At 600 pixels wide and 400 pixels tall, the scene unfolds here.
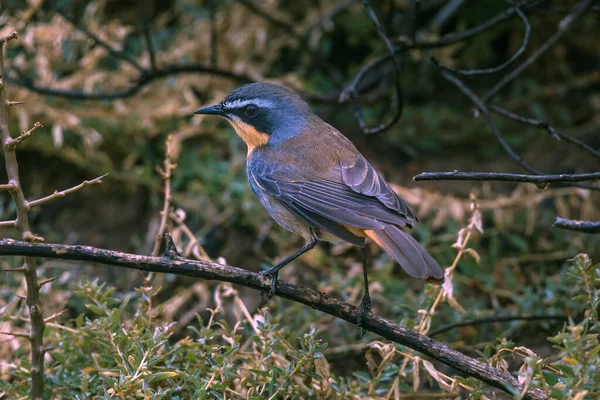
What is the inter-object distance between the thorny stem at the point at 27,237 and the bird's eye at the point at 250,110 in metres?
1.69

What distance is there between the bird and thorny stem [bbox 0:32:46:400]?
0.87m

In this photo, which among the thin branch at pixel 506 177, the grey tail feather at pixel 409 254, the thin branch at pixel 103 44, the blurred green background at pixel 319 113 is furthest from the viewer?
the thin branch at pixel 103 44

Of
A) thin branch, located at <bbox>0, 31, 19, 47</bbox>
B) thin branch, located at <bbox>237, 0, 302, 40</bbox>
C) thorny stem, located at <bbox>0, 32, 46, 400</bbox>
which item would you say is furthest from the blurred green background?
thin branch, located at <bbox>0, 31, 19, 47</bbox>

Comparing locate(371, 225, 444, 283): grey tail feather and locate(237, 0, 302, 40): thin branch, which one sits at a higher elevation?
locate(237, 0, 302, 40): thin branch

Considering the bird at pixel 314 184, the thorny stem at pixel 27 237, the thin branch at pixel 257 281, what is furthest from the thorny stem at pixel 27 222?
the bird at pixel 314 184

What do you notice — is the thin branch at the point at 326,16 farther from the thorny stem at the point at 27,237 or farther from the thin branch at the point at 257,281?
the thorny stem at the point at 27,237

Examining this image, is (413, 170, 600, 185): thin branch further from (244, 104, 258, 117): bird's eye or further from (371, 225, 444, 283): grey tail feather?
(244, 104, 258, 117): bird's eye

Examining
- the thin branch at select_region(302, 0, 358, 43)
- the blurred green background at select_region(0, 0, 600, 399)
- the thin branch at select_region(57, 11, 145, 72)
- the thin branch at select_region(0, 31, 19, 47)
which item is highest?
the thin branch at select_region(0, 31, 19, 47)

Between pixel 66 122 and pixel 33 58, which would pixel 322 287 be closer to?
pixel 66 122

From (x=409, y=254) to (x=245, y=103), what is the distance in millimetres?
1693

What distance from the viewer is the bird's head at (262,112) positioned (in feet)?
13.5

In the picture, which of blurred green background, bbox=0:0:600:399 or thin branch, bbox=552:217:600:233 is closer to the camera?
thin branch, bbox=552:217:600:233

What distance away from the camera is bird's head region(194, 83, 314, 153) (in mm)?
4129

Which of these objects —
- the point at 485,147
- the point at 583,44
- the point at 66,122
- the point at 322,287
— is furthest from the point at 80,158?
the point at 583,44
